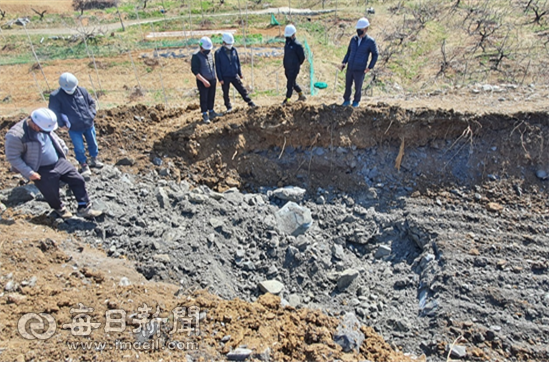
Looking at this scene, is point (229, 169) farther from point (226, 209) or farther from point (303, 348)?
point (303, 348)

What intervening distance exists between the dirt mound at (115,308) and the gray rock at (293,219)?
170cm

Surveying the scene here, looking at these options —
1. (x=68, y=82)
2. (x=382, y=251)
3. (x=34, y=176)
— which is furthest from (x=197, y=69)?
(x=382, y=251)

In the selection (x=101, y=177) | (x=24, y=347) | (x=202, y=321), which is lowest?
(x=202, y=321)

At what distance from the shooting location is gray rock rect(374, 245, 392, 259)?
5.80 m

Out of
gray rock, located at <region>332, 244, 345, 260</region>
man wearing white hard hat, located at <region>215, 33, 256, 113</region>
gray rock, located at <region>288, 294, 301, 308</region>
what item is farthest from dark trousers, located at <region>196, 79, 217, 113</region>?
gray rock, located at <region>288, 294, 301, 308</region>

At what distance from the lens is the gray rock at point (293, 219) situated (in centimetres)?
586

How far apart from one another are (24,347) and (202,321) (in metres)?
1.57

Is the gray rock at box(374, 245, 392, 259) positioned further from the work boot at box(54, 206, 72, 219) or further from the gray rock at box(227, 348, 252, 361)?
the work boot at box(54, 206, 72, 219)

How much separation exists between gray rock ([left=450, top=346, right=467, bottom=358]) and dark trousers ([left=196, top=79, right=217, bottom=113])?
18.5ft

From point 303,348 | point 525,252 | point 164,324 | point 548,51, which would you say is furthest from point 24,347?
point 548,51

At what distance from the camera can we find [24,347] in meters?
3.07

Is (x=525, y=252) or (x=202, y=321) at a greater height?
(x=202, y=321)

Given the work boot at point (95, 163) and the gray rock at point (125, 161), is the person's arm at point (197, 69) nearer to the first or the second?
the gray rock at point (125, 161)

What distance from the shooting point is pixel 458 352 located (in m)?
4.01
